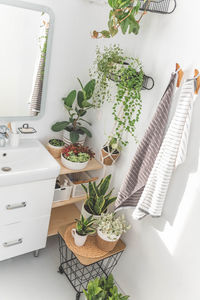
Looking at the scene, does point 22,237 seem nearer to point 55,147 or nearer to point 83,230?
point 83,230

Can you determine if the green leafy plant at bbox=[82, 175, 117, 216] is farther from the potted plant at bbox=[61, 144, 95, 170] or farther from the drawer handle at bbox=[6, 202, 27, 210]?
the drawer handle at bbox=[6, 202, 27, 210]

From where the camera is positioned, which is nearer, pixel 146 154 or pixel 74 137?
pixel 146 154

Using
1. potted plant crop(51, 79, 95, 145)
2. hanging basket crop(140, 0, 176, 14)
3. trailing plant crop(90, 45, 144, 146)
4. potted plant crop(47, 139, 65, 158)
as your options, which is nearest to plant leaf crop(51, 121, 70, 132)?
→ potted plant crop(51, 79, 95, 145)

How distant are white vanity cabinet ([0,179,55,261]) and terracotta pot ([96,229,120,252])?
42cm

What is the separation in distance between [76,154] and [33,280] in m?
0.99

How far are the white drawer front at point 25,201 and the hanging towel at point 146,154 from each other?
525 millimetres

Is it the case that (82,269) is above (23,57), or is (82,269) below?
below

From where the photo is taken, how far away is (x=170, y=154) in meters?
1.42

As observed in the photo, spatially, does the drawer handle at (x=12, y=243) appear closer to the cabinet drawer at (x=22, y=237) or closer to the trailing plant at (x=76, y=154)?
the cabinet drawer at (x=22, y=237)

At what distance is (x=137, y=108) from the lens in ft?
5.95

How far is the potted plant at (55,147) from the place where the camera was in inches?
84.7

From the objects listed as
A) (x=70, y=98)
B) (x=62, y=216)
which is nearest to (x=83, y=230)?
(x=62, y=216)

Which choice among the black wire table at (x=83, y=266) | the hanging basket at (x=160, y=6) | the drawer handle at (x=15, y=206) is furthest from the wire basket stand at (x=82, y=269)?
the hanging basket at (x=160, y=6)

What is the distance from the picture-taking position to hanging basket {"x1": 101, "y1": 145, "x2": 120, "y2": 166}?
1.93 meters
